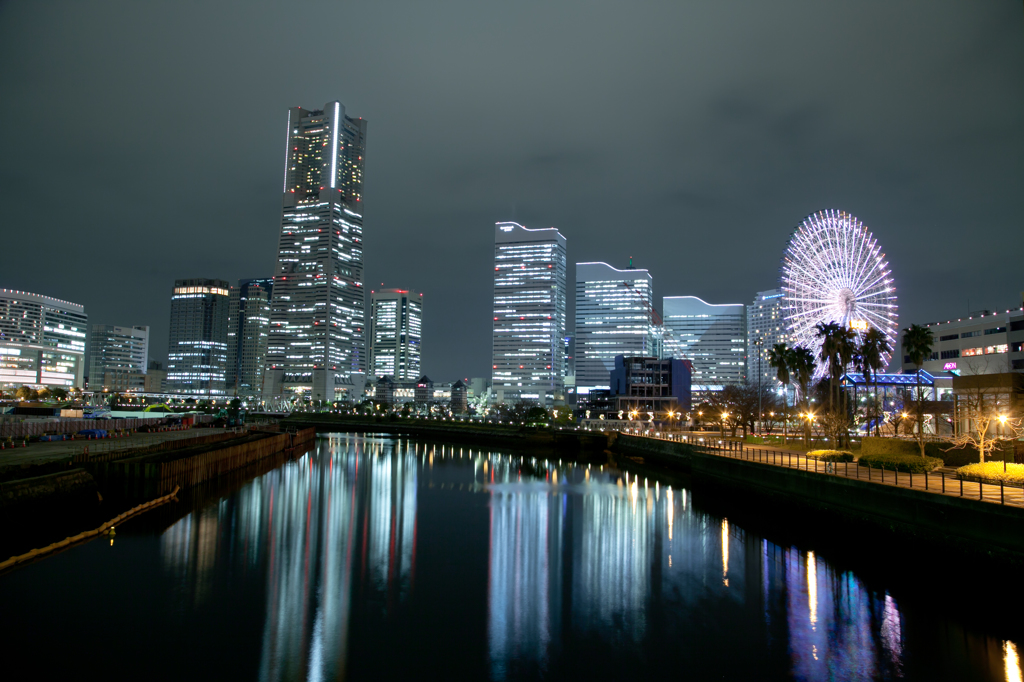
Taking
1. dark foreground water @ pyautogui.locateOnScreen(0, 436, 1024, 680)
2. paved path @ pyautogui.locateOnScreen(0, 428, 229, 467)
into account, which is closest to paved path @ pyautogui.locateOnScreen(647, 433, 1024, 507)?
dark foreground water @ pyautogui.locateOnScreen(0, 436, 1024, 680)

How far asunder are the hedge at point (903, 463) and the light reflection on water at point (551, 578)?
341 inches

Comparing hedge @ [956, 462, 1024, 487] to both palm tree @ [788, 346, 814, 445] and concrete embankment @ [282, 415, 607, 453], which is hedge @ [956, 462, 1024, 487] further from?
concrete embankment @ [282, 415, 607, 453]

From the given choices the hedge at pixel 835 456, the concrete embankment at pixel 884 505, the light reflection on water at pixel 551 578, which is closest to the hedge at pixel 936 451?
the hedge at pixel 835 456

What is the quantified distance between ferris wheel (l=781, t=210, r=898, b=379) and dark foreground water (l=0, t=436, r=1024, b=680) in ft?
149

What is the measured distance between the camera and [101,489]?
1503 inches

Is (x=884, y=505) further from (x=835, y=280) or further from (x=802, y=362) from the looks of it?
(x=835, y=280)

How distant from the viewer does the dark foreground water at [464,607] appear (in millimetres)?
17703

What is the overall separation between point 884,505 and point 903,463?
5948 millimetres

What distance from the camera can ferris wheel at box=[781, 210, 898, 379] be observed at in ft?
240

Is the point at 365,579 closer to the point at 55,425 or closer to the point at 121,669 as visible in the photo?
the point at 121,669

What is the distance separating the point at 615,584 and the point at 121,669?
18132 millimetres

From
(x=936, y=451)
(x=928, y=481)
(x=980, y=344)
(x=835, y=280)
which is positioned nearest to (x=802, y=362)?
(x=835, y=280)

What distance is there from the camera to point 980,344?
9575 centimetres

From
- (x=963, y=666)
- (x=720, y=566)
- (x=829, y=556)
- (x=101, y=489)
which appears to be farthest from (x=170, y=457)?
(x=963, y=666)
